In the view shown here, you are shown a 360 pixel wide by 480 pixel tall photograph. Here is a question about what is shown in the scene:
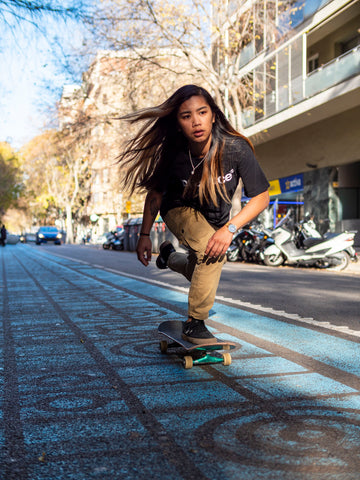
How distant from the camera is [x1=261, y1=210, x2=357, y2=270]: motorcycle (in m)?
13.4

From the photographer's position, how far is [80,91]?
24.2 metres

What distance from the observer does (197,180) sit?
355 cm

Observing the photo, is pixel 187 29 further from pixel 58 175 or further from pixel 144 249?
pixel 58 175

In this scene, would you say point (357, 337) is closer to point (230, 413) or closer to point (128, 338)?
point (128, 338)

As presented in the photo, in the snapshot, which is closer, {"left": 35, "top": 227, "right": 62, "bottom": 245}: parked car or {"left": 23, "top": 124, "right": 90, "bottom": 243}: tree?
{"left": 35, "top": 227, "right": 62, "bottom": 245}: parked car

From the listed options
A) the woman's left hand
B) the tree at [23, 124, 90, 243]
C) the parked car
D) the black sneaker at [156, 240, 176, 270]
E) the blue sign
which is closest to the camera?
the woman's left hand

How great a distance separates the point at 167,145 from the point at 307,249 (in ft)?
35.8

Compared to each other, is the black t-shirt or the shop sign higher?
the shop sign

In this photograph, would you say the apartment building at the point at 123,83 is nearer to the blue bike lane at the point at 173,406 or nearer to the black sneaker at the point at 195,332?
the blue bike lane at the point at 173,406

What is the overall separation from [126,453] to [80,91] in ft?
76.9

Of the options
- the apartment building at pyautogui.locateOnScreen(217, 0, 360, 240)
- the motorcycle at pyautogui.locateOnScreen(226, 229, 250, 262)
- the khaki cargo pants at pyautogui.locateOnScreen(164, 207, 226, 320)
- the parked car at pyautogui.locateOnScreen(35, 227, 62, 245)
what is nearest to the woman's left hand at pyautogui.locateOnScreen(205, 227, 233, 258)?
the khaki cargo pants at pyautogui.locateOnScreen(164, 207, 226, 320)

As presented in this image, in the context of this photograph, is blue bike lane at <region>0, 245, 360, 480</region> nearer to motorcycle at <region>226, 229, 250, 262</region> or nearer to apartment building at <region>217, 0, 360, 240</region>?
motorcycle at <region>226, 229, 250, 262</region>

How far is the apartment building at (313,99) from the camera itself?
19031 millimetres

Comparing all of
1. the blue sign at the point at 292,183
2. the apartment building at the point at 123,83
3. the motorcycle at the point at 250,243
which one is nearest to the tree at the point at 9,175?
the apartment building at the point at 123,83
